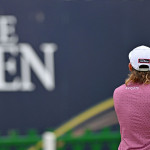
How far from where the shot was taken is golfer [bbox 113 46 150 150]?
2.57 meters

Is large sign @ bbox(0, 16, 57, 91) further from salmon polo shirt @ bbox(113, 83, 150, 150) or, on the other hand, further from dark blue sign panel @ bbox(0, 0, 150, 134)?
salmon polo shirt @ bbox(113, 83, 150, 150)

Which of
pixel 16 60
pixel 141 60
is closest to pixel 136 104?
pixel 141 60

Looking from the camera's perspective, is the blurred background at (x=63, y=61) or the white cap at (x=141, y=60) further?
the blurred background at (x=63, y=61)

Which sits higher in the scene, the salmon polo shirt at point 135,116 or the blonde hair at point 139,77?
the blonde hair at point 139,77

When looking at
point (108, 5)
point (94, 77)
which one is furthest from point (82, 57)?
point (108, 5)

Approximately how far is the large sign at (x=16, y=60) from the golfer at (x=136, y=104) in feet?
8.78

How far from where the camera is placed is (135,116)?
8.48 feet

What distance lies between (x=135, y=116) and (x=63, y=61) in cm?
277

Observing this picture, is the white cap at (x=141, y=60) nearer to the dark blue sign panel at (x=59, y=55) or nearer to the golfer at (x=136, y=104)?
the golfer at (x=136, y=104)

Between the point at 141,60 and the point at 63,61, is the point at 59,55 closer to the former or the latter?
the point at 63,61

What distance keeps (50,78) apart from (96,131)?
28.3 inches

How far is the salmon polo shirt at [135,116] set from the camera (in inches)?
101

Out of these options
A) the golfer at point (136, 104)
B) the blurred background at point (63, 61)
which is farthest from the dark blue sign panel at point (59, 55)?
A: the golfer at point (136, 104)

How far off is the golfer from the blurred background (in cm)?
261
